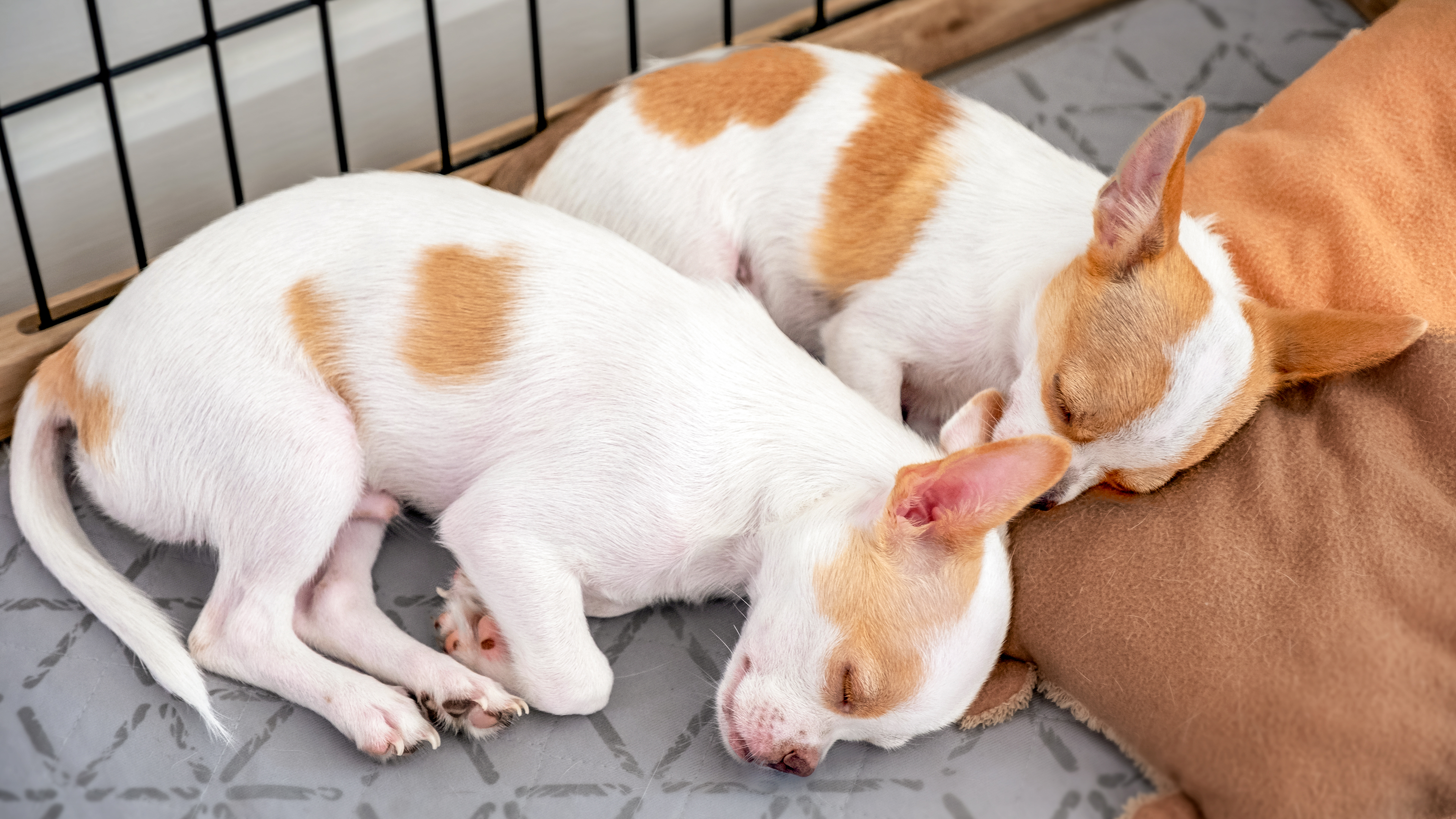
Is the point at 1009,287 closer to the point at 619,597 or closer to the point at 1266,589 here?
the point at 1266,589

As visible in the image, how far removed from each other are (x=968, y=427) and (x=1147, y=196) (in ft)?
1.51

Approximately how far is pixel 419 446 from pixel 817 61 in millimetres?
1086

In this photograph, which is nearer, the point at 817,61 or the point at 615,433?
the point at 615,433

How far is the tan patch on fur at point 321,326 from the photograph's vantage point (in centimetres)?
208

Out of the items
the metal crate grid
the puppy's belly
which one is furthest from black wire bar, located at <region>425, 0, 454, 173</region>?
the puppy's belly

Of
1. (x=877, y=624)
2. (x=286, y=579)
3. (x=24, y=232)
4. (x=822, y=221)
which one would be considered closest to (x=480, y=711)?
(x=286, y=579)

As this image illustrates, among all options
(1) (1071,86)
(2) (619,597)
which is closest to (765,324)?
(2) (619,597)

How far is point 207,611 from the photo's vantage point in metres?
2.07

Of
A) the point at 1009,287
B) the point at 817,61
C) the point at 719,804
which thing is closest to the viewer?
the point at 719,804

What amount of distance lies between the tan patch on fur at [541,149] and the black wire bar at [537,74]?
98 millimetres

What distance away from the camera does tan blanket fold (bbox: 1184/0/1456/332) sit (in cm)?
233

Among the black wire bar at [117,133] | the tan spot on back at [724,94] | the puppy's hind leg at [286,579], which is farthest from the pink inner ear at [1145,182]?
the black wire bar at [117,133]

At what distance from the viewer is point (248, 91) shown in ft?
9.71

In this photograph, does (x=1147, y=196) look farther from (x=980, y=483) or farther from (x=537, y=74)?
(x=537, y=74)
